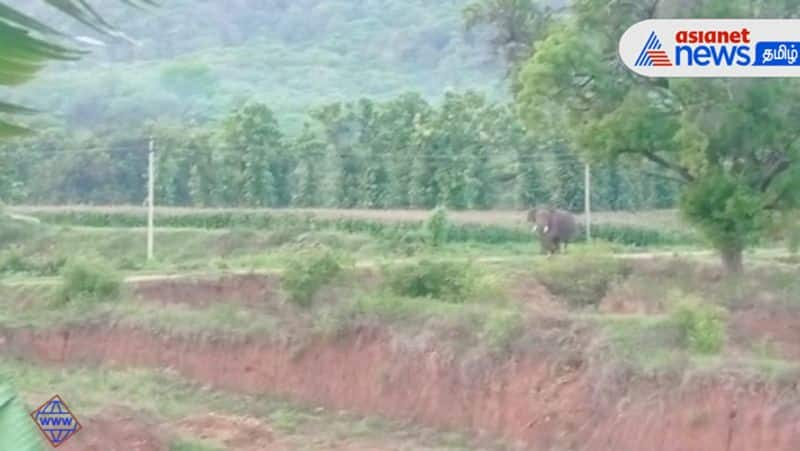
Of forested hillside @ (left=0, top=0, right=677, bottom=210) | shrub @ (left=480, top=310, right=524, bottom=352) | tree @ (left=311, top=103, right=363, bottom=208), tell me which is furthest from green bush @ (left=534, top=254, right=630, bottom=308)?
tree @ (left=311, top=103, right=363, bottom=208)

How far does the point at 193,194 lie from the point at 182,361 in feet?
40.8

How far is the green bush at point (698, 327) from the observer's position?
12.0m

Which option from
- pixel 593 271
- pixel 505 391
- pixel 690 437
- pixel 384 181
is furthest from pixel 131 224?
pixel 690 437

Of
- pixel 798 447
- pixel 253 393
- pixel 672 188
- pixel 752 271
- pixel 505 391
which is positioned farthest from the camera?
pixel 672 188

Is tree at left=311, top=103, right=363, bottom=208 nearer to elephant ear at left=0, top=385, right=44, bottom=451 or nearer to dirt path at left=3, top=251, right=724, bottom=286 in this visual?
dirt path at left=3, top=251, right=724, bottom=286

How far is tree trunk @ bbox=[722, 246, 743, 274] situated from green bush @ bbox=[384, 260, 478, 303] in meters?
3.13

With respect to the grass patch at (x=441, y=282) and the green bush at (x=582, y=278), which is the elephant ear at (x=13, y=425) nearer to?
the grass patch at (x=441, y=282)

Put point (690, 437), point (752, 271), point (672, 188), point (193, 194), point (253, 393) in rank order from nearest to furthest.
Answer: point (690, 437) < point (253, 393) < point (752, 271) < point (672, 188) < point (193, 194)

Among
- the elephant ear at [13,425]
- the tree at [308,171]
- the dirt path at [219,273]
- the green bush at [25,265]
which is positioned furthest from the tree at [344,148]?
the elephant ear at [13,425]

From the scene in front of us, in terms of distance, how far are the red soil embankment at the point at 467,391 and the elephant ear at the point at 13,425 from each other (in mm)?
10562

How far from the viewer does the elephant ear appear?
702 mm

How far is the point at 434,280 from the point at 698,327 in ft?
12.4

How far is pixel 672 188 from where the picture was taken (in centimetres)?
2589

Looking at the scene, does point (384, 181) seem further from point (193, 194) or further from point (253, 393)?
point (253, 393)
